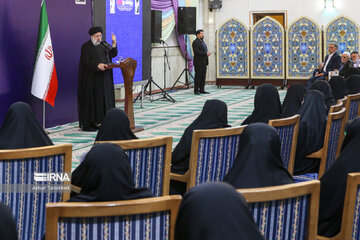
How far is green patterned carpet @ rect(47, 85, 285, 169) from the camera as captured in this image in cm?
704

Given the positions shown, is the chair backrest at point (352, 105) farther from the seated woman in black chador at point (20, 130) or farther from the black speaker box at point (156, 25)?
the black speaker box at point (156, 25)

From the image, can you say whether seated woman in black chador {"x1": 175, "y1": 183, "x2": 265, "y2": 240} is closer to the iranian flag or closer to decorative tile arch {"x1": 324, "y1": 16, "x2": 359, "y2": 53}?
the iranian flag

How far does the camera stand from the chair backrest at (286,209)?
177 centimetres

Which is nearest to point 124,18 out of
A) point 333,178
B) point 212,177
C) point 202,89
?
point 202,89

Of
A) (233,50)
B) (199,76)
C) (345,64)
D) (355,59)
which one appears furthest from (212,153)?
(233,50)

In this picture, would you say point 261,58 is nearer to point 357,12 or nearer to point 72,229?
point 357,12

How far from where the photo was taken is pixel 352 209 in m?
2.06

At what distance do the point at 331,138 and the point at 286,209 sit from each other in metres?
2.02

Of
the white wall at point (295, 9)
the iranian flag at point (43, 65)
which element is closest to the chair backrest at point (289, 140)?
the iranian flag at point (43, 65)

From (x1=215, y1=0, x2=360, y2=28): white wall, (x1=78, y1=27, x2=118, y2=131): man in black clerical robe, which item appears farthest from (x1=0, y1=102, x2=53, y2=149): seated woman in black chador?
(x1=215, y1=0, x2=360, y2=28): white wall

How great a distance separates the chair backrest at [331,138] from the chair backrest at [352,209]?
156 centimetres

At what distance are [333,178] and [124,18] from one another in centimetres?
758

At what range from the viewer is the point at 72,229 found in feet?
5.43

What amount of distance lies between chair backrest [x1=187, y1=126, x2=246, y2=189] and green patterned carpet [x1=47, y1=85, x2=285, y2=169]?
2292mm
